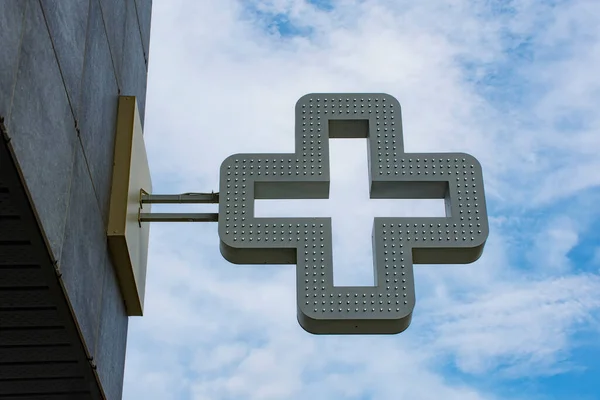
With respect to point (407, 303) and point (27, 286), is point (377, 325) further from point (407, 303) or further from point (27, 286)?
point (27, 286)

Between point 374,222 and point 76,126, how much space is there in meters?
3.71

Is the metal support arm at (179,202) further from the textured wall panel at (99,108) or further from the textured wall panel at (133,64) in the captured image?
the textured wall panel at (133,64)

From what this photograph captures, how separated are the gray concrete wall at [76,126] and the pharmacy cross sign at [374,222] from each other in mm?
1579

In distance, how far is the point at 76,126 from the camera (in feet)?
27.8

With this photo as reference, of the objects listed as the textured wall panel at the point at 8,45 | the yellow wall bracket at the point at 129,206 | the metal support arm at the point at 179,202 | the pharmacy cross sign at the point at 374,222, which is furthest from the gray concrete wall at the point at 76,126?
the pharmacy cross sign at the point at 374,222

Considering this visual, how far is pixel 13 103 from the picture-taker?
6.40 metres

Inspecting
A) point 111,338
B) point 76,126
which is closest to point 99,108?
point 76,126

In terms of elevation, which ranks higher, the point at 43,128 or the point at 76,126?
the point at 76,126

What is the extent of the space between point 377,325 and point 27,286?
3.88 metres

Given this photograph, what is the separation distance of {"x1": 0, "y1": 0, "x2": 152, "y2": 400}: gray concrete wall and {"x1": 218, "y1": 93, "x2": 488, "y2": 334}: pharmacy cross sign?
1579mm

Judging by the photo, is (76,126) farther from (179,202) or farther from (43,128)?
(179,202)

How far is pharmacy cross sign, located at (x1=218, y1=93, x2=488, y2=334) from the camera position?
10.3 meters

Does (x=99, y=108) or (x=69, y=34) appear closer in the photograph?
(x=69, y=34)

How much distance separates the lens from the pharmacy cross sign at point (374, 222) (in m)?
10.3
